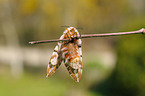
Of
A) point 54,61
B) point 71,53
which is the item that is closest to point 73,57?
point 71,53

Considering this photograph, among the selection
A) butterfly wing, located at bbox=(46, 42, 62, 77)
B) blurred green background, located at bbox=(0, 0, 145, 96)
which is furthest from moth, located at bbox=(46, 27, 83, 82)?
blurred green background, located at bbox=(0, 0, 145, 96)

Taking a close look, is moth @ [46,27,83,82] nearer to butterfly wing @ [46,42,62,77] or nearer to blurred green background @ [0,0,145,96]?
butterfly wing @ [46,42,62,77]

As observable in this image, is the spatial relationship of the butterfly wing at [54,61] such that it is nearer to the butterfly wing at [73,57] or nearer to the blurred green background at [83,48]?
the butterfly wing at [73,57]

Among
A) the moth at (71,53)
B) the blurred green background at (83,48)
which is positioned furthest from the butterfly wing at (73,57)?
the blurred green background at (83,48)

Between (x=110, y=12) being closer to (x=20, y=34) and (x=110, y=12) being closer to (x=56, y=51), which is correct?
(x=20, y=34)

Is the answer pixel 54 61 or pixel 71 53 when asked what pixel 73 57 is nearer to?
pixel 71 53

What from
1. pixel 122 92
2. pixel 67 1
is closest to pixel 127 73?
pixel 122 92

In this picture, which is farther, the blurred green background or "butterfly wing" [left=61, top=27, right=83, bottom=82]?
the blurred green background
